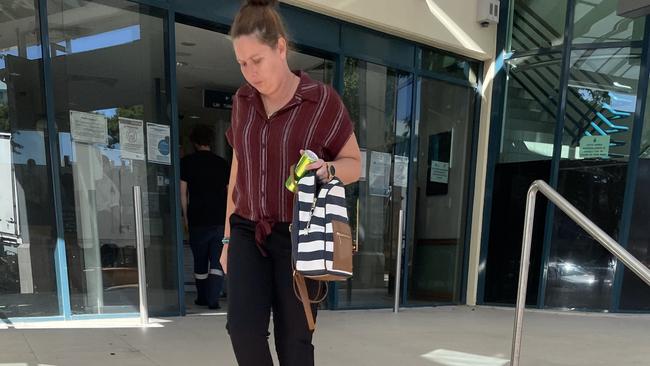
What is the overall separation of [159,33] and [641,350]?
16.4 ft

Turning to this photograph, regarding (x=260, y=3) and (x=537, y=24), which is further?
(x=537, y=24)

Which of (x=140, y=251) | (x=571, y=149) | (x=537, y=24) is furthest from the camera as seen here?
(x=537, y=24)

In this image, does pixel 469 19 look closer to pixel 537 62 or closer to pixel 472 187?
pixel 537 62

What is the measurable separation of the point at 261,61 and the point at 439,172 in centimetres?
484

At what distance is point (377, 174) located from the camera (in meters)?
5.45

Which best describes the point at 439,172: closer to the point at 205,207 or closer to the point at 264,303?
the point at 205,207

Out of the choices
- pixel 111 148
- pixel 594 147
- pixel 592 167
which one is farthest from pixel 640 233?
pixel 111 148

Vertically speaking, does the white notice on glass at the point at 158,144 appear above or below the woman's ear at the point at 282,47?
below

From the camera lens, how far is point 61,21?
3.76 meters

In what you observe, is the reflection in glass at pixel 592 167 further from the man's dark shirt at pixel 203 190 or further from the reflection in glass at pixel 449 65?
the man's dark shirt at pixel 203 190

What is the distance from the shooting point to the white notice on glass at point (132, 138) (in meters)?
3.99

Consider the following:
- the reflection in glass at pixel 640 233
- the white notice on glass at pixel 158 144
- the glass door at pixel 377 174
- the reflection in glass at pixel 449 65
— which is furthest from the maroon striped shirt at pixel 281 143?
the reflection in glass at pixel 640 233

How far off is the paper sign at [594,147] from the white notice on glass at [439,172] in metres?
1.64

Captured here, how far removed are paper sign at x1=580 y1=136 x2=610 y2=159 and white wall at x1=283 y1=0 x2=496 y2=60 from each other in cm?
164
